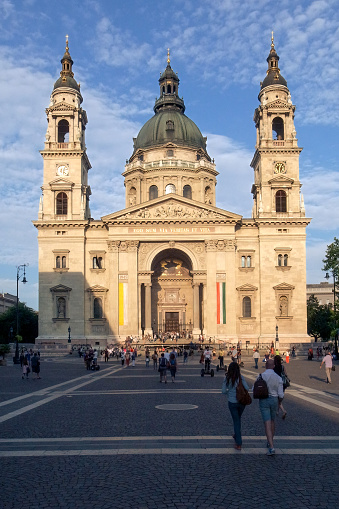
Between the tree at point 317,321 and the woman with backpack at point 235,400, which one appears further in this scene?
the tree at point 317,321

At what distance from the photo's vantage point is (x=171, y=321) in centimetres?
7175

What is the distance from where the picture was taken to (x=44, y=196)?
221 ft

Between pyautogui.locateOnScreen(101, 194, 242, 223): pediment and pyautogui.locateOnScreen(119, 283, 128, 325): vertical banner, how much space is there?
788 centimetres

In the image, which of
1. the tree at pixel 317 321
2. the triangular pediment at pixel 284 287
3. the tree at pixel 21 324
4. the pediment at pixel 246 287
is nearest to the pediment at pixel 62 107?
the pediment at pixel 246 287

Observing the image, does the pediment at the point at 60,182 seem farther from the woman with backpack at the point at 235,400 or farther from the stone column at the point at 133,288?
the woman with backpack at the point at 235,400

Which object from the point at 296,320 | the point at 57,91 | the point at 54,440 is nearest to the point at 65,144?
the point at 57,91

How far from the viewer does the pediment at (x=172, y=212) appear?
215ft

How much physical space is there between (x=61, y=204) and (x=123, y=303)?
1433 cm

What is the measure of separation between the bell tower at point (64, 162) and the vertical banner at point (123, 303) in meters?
9.60

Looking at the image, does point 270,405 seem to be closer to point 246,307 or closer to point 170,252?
point 246,307

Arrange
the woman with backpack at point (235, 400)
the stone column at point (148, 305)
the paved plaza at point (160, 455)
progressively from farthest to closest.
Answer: the stone column at point (148, 305) < the woman with backpack at point (235, 400) < the paved plaza at point (160, 455)

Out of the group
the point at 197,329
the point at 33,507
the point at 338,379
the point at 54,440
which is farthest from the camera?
the point at 197,329

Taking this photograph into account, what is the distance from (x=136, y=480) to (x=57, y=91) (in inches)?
2603

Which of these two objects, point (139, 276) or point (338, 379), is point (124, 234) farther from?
point (338, 379)
